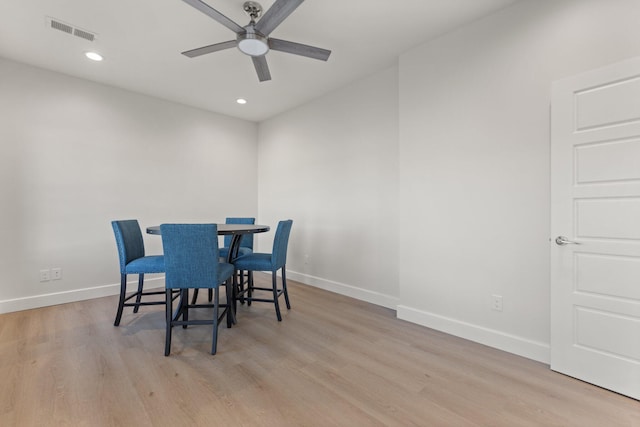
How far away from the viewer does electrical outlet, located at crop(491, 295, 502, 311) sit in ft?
7.39

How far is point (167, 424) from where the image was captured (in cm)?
144

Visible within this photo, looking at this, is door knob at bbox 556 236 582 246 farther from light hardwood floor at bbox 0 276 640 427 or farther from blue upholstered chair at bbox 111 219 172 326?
blue upholstered chair at bbox 111 219 172 326

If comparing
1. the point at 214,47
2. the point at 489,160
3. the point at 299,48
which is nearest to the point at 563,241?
the point at 489,160

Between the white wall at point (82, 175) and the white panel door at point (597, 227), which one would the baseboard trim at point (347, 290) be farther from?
the white wall at point (82, 175)

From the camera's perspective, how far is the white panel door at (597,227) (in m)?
1.68

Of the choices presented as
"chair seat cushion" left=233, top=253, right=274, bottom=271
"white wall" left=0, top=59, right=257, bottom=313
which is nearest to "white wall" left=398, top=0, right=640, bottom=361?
"chair seat cushion" left=233, top=253, right=274, bottom=271

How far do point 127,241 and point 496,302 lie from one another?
338 centimetres

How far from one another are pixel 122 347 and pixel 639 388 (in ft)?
11.4

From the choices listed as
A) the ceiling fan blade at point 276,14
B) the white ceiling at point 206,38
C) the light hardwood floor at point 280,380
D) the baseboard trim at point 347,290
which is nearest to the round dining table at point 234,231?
the light hardwood floor at point 280,380

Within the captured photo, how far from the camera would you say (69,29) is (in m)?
2.50

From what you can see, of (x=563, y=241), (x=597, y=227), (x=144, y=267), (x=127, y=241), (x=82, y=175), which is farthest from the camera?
(x=82, y=175)

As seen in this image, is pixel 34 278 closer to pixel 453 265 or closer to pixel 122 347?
pixel 122 347

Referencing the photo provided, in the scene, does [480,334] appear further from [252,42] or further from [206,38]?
[206,38]

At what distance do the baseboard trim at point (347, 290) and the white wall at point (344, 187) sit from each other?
12 mm
